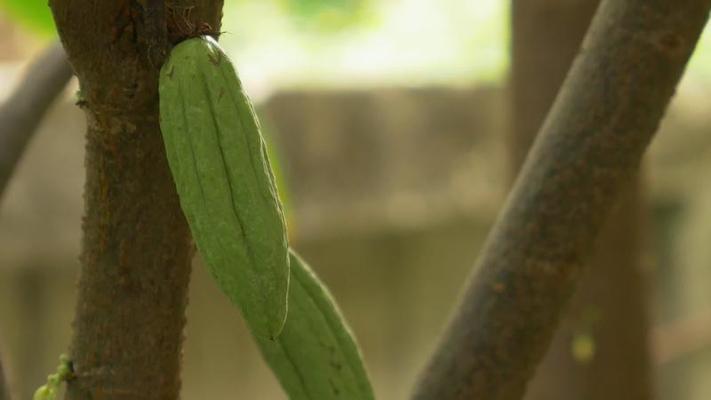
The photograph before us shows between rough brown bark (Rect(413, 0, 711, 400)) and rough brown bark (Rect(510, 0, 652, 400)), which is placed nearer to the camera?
rough brown bark (Rect(413, 0, 711, 400))

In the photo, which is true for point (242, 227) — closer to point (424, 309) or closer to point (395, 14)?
point (424, 309)

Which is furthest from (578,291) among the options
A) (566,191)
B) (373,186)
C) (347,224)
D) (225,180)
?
(347,224)

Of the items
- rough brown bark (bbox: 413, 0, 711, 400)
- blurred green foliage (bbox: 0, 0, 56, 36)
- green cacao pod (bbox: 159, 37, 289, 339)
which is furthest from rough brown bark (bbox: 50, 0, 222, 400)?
blurred green foliage (bbox: 0, 0, 56, 36)

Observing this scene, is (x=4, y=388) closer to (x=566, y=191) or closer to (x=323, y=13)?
(x=566, y=191)

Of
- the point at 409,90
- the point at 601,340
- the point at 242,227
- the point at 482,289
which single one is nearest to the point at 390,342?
the point at 409,90

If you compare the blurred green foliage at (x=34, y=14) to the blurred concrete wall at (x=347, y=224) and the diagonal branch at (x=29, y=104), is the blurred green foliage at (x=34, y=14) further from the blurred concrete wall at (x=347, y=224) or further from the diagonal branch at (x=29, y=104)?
the blurred concrete wall at (x=347, y=224)

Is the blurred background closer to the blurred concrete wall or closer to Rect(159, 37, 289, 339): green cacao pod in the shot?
the blurred concrete wall

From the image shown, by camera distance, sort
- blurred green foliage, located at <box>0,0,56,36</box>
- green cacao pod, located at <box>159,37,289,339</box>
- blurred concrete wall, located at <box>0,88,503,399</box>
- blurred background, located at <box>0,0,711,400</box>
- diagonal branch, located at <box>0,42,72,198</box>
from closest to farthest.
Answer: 1. green cacao pod, located at <box>159,37,289,339</box>
2. diagonal branch, located at <box>0,42,72,198</box>
3. blurred green foliage, located at <box>0,0,56,36</box>
4. blurred concrete wall, located at <box>0,88,503,399</box>
5. blurred background, located at <box>0,0,711,400</box>
